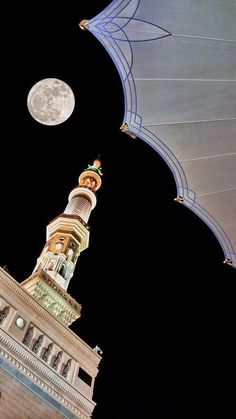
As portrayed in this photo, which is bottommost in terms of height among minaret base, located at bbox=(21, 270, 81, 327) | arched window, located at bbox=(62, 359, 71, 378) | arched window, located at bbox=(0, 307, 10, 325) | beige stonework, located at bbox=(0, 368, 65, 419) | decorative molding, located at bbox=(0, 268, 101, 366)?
beige stonework, located at bbox=(0, 368, 65, 419)

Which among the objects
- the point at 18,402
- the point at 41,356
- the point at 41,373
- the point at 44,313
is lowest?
the point at 18,402

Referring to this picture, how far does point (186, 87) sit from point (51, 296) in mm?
16914

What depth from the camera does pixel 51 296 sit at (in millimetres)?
25812

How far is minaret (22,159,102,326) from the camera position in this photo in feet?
84.2

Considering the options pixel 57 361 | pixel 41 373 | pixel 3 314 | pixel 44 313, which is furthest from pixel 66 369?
pixel 3 314

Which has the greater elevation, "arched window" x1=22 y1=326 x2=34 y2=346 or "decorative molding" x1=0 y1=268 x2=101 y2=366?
"decorative molding" x1=0 y1=268 x2=101 y2=366

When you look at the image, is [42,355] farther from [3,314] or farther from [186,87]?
[186,87]

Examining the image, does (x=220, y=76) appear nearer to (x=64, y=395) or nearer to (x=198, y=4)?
(x=198, y=4)

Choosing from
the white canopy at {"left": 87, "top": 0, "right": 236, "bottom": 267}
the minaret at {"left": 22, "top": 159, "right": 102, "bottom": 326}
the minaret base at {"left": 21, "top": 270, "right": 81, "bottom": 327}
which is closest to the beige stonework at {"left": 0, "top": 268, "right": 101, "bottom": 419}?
the minaret base at {"left": 21, "top": 270, "right": 81, "bottom": 327}

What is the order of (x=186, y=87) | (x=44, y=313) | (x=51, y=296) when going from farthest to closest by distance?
(x=51, y=296)
(x=44, y=313)
(x=186, y=87)

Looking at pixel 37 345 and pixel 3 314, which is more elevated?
pixel 3 314

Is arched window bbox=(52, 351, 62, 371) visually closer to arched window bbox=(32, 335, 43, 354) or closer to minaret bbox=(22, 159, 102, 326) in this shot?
arched window bbox=(32, 335, 43, 354)

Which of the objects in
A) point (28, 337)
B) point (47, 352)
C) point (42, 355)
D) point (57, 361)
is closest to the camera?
point (28, 337)

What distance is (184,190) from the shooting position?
593 inches
